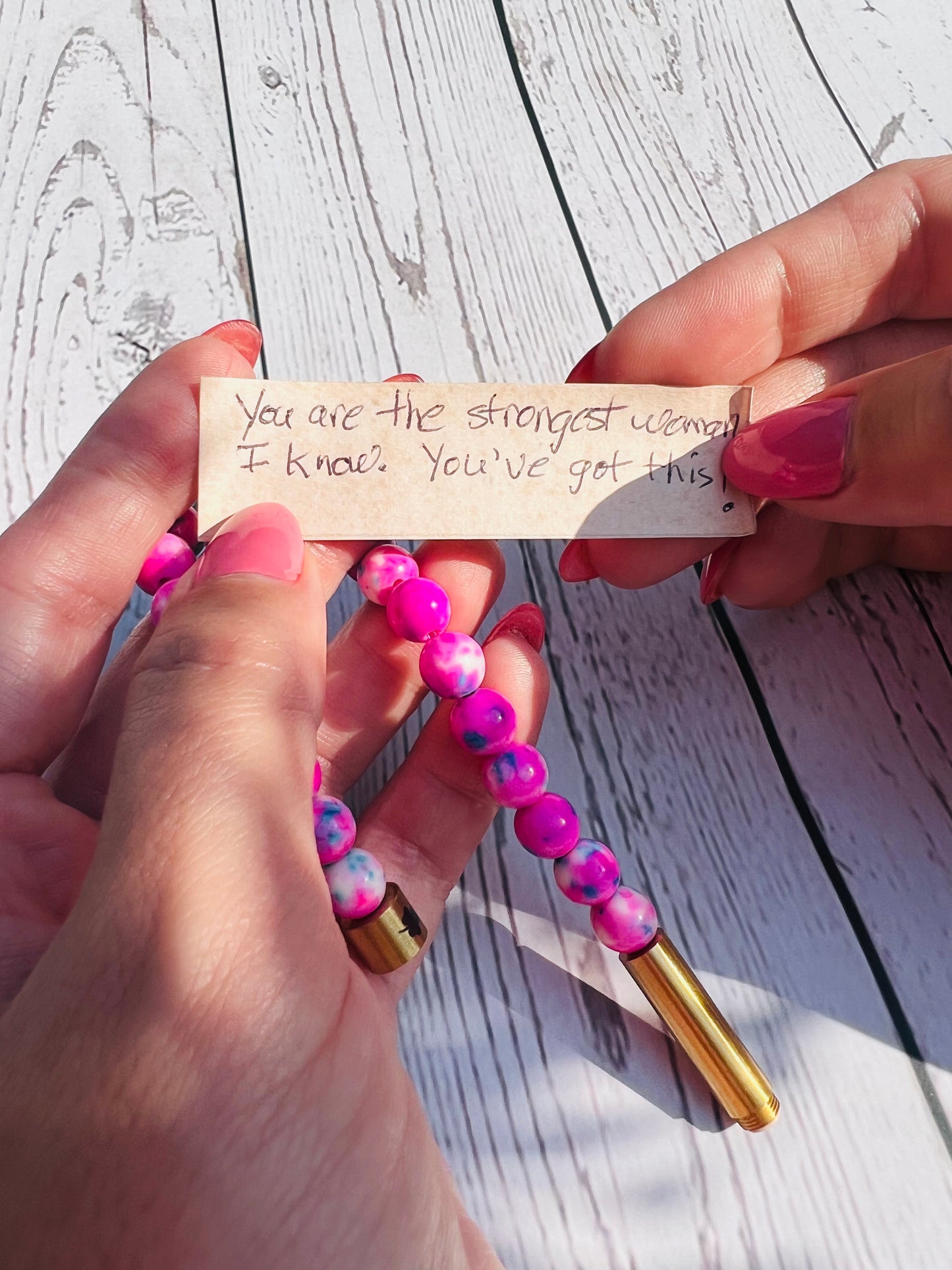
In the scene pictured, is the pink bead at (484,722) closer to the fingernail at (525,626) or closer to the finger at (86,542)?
the fingernail at (525,626)

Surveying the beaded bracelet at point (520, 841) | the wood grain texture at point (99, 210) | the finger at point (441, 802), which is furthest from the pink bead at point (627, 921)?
the wood grain texture at point (99, 210)

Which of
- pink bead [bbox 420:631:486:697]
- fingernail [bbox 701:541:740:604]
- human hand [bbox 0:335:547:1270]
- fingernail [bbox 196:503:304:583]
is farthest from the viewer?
fingernail [bbox 701:541:740:604]

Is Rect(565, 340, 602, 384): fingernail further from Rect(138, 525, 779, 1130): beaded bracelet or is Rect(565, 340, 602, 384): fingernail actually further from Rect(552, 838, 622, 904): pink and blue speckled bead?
Rect(552, 838, 622, 904): pink and blue speckled bead

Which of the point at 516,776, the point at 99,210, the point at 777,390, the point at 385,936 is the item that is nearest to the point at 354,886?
the point at 385,936

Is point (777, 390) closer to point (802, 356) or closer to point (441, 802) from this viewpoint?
point (802, 356)

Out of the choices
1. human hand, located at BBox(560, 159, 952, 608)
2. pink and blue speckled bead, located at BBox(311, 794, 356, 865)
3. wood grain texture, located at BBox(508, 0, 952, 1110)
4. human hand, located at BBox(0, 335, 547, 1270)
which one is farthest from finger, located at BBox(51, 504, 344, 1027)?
wood grain texture, located at BBox(508, 0, 952, 1110)

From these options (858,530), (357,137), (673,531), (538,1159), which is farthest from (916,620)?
(357,137)
